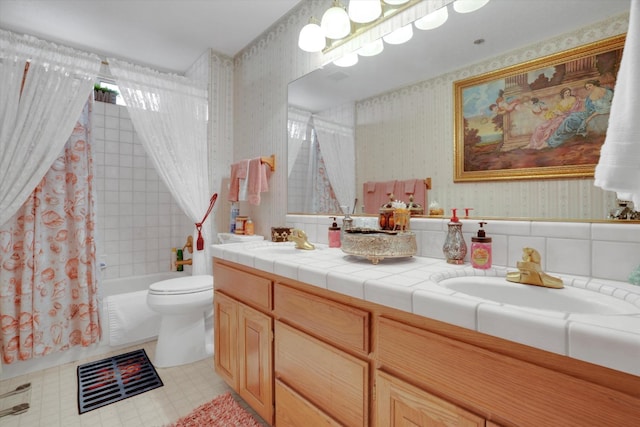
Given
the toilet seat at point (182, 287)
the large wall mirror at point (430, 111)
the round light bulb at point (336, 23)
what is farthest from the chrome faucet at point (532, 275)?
the toilet seat at point (182, 287)

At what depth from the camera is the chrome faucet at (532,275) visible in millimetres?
852

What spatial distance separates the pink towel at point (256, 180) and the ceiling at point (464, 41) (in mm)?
702

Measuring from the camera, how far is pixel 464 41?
1228 mm

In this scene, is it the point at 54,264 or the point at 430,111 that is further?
the point at 54,264

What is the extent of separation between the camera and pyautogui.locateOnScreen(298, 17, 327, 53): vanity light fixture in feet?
5.83

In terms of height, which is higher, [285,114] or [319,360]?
[285,114]

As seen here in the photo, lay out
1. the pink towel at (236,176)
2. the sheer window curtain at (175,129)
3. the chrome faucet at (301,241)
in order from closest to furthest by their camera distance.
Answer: the chrome faucet at (301,241), the sheer window curtain at (175,129), the pink towel at (236,176)

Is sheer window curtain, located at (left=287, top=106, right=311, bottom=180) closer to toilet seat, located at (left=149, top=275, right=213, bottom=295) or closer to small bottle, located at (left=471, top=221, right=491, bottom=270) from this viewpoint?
toilet seat, located at (left=149, top=275, right=213, bottom=295)

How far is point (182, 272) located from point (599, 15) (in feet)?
10.9

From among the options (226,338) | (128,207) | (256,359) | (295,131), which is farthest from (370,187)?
(128,207)

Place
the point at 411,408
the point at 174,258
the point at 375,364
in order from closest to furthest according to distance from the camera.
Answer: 1. the point at 411,408
2. the point at 375,364
3. the point at 174,258

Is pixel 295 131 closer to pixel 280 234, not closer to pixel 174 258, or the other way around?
pixel 280 234

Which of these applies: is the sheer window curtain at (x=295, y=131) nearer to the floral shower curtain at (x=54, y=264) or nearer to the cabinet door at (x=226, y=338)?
the cabinet door at (x=226, y=338)

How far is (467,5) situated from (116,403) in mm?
2549
